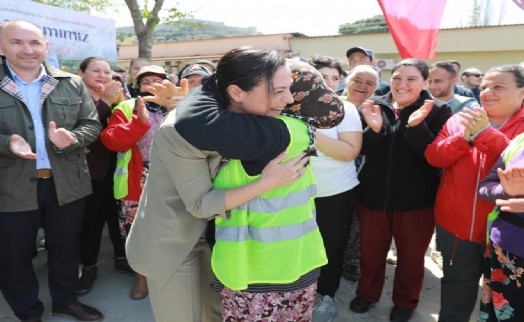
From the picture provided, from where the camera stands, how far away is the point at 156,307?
1.70m

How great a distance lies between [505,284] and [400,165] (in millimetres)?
930

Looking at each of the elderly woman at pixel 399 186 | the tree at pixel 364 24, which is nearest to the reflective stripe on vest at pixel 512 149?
the elderly woman at pixel 399 186

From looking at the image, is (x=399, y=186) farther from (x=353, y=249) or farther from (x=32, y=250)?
(x=32, y=250)

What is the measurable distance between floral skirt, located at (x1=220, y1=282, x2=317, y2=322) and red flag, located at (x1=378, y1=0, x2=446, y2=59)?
296cm

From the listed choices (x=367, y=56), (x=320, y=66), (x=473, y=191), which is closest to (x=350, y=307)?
(x=473, y=191)

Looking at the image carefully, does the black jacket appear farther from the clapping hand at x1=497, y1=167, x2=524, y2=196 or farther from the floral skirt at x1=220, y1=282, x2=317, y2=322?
the floral skirt at x1=220, y1=282, x2=317, y2=322

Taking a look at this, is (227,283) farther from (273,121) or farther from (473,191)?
(473,191)

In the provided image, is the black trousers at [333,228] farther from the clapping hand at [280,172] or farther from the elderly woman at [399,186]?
the clapping hand at [280,172]

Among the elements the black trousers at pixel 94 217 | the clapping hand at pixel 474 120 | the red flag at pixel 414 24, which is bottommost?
the black trousers at pixel 94 217

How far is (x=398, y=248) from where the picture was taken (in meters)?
2.81

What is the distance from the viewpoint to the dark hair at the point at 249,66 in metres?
1.39

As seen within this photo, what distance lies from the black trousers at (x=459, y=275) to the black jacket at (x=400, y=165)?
289 mm

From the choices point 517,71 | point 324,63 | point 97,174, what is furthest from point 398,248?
point 97,174

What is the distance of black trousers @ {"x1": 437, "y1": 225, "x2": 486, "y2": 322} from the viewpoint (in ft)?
7.65
